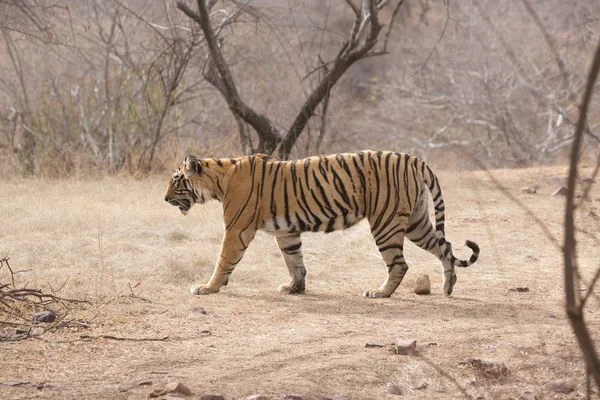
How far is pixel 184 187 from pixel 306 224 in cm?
113

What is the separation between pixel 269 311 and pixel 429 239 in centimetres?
152

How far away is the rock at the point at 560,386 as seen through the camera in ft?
13.0

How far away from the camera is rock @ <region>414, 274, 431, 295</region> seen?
651 centimetres

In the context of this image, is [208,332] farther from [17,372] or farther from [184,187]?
[184,187]

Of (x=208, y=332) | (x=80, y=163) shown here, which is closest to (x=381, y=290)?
(x=208, y=332)

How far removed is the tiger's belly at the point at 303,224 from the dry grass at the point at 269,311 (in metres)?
0.54

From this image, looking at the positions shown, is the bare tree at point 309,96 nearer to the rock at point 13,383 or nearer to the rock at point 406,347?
the rock at point 406,347

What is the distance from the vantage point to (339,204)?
6.38m

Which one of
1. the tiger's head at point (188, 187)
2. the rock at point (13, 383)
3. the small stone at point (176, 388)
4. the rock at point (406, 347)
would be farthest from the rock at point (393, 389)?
the tiger's head at point (188, 187)

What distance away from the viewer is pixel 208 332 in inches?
200

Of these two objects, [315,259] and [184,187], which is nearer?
[184,187]

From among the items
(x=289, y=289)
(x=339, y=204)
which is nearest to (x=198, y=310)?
(x=289, y=289)

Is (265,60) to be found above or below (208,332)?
above

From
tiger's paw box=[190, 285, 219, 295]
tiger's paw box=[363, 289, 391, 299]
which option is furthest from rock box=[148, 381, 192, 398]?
tiger's paw box=[363, 289, 391, 299]
